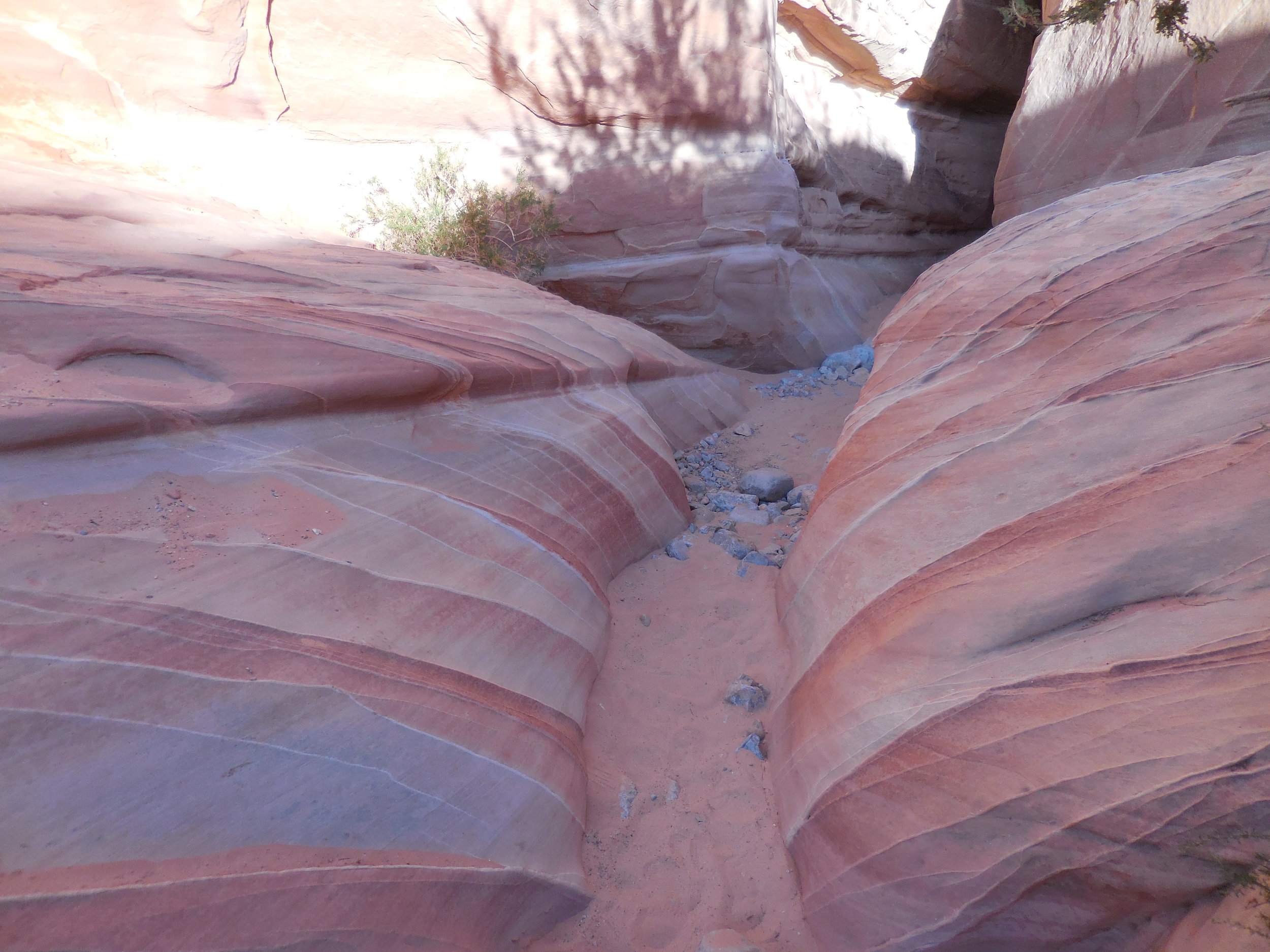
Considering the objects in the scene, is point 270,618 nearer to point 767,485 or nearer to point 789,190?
point 767,485

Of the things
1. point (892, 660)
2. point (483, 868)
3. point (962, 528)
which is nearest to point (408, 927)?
point (483, 868)

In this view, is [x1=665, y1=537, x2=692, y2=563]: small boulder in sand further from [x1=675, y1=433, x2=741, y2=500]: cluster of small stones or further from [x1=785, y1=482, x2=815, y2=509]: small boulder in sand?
[x1=785, y1=482, x2=815, y2=509]: small boulder in sand

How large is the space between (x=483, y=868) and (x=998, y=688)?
4.40 ft

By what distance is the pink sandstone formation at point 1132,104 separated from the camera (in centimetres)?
511

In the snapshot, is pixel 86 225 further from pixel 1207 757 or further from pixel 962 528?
pixel 1207 757

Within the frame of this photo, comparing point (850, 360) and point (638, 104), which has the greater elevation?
point (638, 104)

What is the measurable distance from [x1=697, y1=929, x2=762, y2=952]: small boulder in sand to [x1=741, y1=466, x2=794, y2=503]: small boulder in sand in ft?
8.38

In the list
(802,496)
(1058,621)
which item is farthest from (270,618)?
(802,496)

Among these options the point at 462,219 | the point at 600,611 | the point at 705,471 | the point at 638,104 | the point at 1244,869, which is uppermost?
the point at 638,104

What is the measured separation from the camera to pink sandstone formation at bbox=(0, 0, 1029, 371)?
17.6 feet

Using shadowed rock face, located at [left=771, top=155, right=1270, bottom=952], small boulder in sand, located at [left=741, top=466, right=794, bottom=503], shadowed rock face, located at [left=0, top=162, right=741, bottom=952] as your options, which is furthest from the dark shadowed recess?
shadowed rock face, located at [left=771, top=155, right=1270, bottom=952]

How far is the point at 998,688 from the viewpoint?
1.60 metres

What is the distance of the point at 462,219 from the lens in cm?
581

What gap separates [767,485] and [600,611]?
5.29 feet
